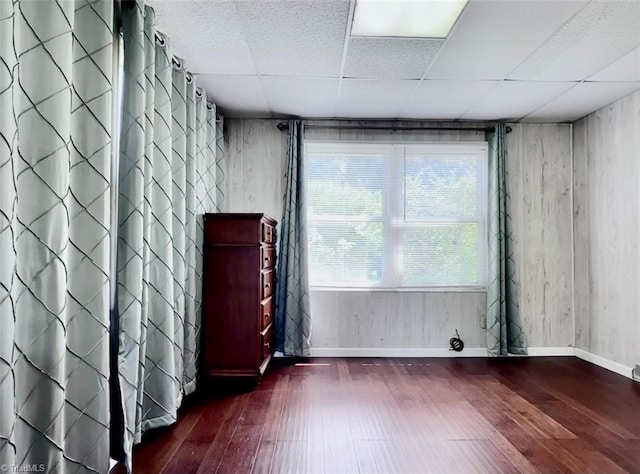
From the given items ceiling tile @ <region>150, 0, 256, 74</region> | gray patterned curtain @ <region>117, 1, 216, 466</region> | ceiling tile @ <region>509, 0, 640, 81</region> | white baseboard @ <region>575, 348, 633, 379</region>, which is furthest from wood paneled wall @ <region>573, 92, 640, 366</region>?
gray patterned curtain @ <region>117, 1, 216, 466</region>

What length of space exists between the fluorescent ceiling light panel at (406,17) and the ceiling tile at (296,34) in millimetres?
96

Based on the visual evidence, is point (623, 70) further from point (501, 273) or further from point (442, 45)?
point (501, 273)

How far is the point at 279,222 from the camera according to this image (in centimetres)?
358

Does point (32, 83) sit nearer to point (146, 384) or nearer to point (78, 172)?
point (78, 172)

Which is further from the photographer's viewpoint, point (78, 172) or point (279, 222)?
point (279, 222)

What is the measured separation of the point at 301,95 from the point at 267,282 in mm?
1524

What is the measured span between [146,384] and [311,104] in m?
2.42

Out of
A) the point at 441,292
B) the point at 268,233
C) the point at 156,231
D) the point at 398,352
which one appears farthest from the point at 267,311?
the point at 441,292

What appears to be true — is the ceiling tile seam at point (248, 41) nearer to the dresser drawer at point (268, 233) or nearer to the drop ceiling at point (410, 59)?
the drop ceiling at point (410, 59)

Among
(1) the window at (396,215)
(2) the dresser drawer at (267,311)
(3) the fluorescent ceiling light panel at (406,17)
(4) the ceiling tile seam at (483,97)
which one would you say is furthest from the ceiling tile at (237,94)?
(4) the ceiling tile seam at (483,97)

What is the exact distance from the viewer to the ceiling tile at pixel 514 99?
285 centimetres

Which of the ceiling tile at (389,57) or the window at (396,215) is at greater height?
the ceiling tile at (389,57)

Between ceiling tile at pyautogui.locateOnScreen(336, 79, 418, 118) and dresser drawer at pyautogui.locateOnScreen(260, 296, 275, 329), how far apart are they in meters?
1.75

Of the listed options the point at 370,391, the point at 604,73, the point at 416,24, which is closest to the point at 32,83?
the point at 416,24
